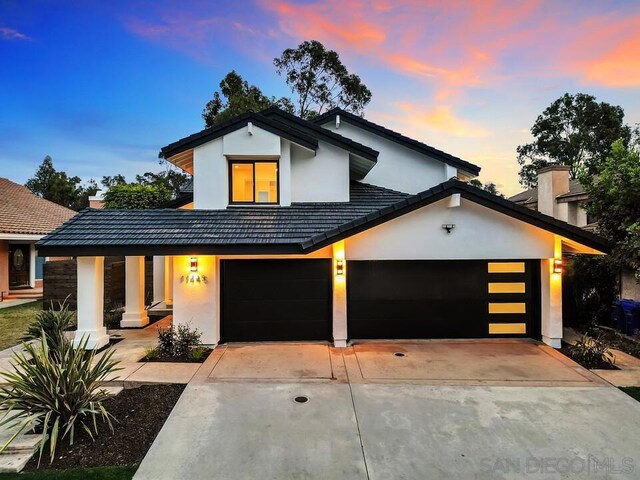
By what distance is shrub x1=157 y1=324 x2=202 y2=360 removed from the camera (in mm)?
7518

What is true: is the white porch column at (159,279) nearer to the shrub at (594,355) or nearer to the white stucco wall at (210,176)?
the white stucco wall at (210,176)

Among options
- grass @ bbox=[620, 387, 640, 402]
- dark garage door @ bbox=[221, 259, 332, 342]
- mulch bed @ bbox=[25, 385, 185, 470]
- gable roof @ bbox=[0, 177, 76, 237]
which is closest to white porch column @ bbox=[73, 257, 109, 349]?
dark garage door @ bbox=[221, 259, 332, 342]

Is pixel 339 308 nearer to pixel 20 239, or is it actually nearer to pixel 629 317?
pixel 629 317

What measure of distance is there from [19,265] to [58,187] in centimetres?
2659

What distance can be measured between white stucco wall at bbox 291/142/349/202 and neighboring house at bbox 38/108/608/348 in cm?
3

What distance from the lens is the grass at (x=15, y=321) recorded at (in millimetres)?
9059

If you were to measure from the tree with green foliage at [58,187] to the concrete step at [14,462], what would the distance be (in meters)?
43.4

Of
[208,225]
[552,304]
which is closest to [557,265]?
[552,304]

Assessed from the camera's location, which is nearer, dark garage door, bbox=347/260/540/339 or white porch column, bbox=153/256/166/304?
dark garage door, bbox=347/260/540/339

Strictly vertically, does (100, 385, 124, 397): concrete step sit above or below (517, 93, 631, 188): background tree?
below

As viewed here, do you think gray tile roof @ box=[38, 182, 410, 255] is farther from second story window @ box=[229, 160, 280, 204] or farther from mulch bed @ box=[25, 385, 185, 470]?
mulch bed @ box=[25, 385, 185, 470]

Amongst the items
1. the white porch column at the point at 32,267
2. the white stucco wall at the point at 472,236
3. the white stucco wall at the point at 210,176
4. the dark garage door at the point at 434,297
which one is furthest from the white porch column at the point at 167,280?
the white stucco wall at the point at 472,236

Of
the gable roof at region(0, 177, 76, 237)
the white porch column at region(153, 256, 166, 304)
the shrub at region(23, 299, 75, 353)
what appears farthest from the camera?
the gable roof at region(0, 177, 76, 237)

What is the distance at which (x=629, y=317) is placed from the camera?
28.6ft
